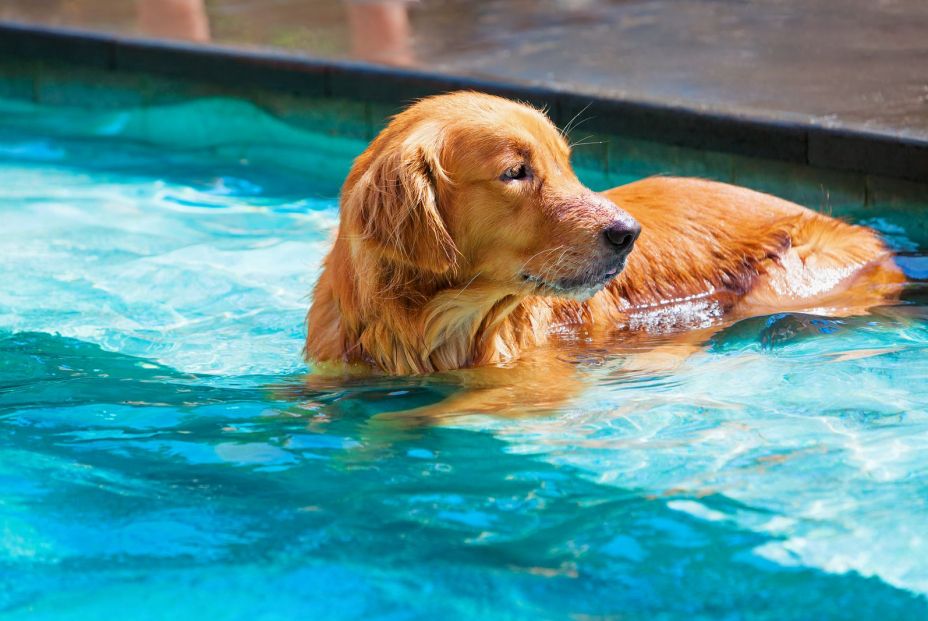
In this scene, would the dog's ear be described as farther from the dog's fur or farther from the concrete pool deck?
the concrete pool deck

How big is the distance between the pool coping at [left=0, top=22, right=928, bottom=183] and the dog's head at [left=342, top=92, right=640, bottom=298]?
2663mm

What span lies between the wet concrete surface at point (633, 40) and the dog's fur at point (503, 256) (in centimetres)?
154

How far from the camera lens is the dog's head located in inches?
185

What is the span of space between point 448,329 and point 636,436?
A: 1.04 meters

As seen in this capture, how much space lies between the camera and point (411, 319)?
504 centimetres

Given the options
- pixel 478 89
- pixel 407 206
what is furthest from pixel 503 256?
pixel 478 89

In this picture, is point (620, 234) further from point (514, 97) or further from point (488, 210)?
point (514, 97)

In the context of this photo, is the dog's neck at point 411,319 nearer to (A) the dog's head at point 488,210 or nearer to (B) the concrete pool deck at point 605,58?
(A) the dog's head at point 488,210

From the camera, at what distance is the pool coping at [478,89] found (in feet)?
22.6

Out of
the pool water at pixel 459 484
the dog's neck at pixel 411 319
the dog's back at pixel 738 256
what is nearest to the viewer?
the pool water at pixel 459 484

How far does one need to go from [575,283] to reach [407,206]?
678 mm

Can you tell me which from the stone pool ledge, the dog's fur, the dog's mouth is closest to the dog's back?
the dog's fur

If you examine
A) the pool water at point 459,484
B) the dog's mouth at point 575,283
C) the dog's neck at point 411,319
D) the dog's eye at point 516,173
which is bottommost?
the pool water at point 459,484

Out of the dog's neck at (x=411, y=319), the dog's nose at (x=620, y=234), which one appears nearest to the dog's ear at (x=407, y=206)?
the dog's neck at (x=411, y=319)
